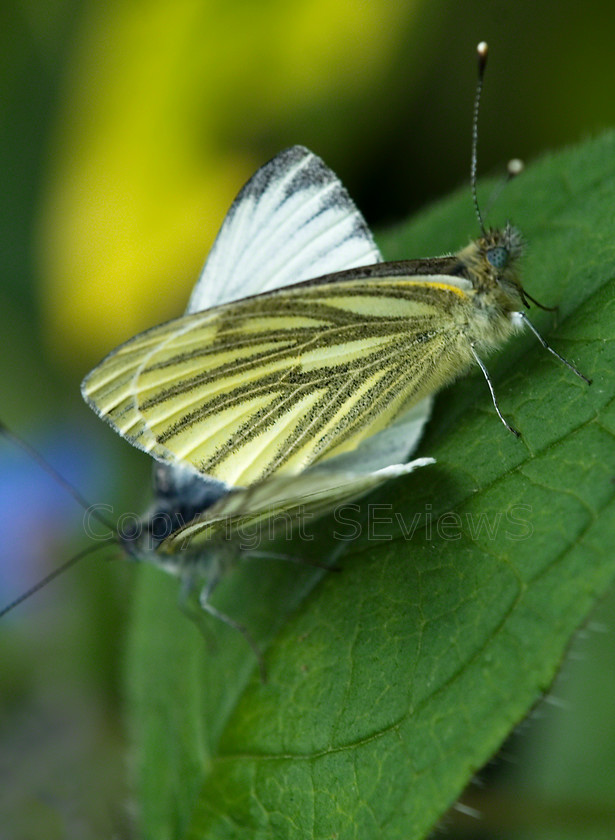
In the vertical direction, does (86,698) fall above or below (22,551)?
below

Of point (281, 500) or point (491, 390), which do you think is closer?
point (281, 500)

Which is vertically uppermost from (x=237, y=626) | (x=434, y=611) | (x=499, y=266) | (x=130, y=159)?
(x=130, y=159)

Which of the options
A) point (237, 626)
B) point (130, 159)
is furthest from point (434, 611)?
point (130, 159)

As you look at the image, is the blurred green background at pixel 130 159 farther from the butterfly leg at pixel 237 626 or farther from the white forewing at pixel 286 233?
the white forewing at pixel 286 233

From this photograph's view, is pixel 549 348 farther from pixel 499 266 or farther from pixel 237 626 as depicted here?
pixel 237 626

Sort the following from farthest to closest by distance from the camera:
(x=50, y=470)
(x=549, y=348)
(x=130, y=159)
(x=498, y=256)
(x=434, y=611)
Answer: (x=130, y=159)
(x=50, y=470)
(x=498, y=256)
(x=549, y=348)
(x=434, y=611)

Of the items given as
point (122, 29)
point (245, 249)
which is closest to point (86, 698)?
point (245, 249)

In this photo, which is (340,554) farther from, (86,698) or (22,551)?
(22,551)
